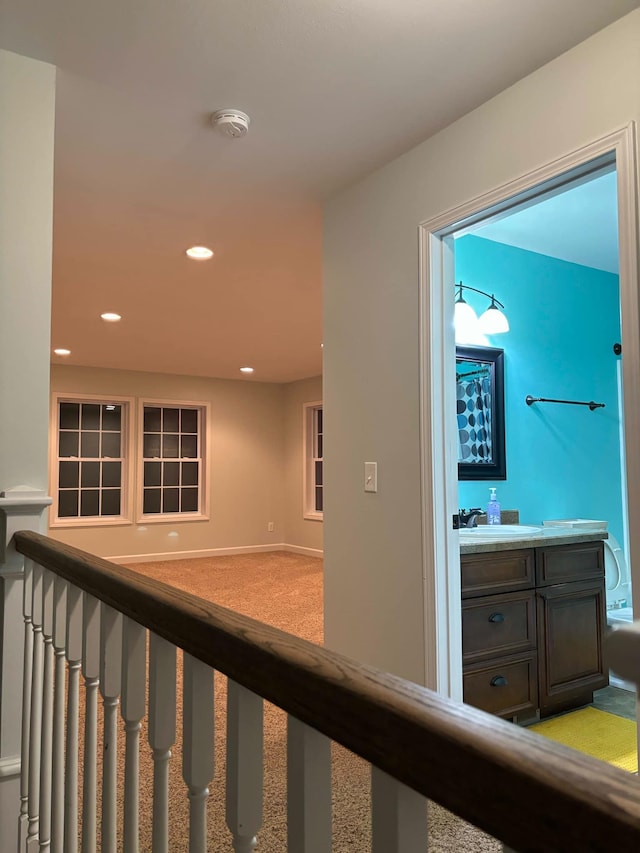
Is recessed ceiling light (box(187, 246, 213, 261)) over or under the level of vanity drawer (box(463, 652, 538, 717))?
over

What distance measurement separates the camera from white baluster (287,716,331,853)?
560 millimetres

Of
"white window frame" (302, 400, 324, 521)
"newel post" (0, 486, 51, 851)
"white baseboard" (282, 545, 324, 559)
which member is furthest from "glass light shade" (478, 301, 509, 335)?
"white baseboard" (282, 545, 324, 559)

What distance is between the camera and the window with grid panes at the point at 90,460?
7852mm

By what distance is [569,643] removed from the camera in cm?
309

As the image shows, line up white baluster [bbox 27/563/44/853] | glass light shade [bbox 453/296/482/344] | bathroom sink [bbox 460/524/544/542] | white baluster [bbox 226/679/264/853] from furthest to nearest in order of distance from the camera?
glass light shade [bbox 453/296/482/344] < bathroom sink [bbox 460/524/544/542] < white baluster [bbox 27/563/44/853] < white baluster [bbox 226/679/264/853]

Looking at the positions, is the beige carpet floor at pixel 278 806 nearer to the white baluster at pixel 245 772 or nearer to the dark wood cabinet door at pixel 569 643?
the dark wood cabinet door at pixel 569 643

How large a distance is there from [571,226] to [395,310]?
1.74 metres

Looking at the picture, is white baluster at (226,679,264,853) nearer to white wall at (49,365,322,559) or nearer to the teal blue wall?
the teal blue wall

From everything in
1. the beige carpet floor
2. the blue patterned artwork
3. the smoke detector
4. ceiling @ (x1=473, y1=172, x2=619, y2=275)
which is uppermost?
ceiling @ (x1=473, y1=172, x2=619, y2=275)

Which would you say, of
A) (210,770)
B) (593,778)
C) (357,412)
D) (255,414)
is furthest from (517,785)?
(255,414)

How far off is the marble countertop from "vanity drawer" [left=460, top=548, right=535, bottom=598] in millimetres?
25

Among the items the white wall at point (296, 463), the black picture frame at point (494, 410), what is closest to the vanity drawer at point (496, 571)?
the black picture frame at point (494, 410)

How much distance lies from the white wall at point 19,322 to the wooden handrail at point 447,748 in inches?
55.3

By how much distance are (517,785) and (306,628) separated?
4.43 meters
